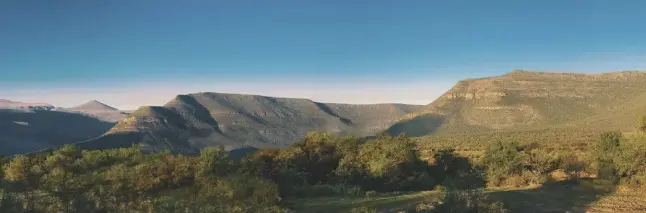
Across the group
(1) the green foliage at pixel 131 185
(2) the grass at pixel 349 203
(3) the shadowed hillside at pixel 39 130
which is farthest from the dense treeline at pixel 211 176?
(3) the shadowed hillside at pixel 39 130

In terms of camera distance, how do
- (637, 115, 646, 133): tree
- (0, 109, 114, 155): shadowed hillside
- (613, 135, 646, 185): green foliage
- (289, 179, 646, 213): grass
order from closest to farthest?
(289, 179, 646, 213): grass
(613, 135, 646, 185): green foliage
(637, 115, 646, 133): tree
(0, 109, 114, 155): shadowed hillside

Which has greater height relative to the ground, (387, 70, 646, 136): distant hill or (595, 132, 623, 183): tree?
(387, 70, 646, 136): distant hill

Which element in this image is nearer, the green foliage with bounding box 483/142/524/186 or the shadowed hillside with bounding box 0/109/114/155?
the green foliage with bounding box 483/142/524/186

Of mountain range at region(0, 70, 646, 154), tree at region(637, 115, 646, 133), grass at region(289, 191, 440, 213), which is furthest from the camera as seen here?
mountain range at region(0, 70, 646, 154)

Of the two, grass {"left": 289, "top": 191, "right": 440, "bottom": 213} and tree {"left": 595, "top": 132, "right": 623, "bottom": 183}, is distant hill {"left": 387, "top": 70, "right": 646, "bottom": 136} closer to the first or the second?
tree {"left": 595, "top": 132, "right": 623, "bottom": 183}

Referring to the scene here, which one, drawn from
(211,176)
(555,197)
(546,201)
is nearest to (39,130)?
(211,176)

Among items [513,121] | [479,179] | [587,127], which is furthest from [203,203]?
[513,121]

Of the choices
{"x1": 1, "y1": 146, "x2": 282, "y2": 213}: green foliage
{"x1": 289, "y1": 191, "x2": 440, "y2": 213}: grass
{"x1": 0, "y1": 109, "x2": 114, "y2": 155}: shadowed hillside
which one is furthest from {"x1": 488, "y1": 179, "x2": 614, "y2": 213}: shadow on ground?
{"x1": 0, "y1": 109, "x2": 114, "y2": 155}: shadowed hillside

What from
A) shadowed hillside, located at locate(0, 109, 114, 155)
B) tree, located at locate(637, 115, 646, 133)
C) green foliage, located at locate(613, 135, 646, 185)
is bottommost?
shadowed hillside, located at locate(0, 109, 114, 155)
